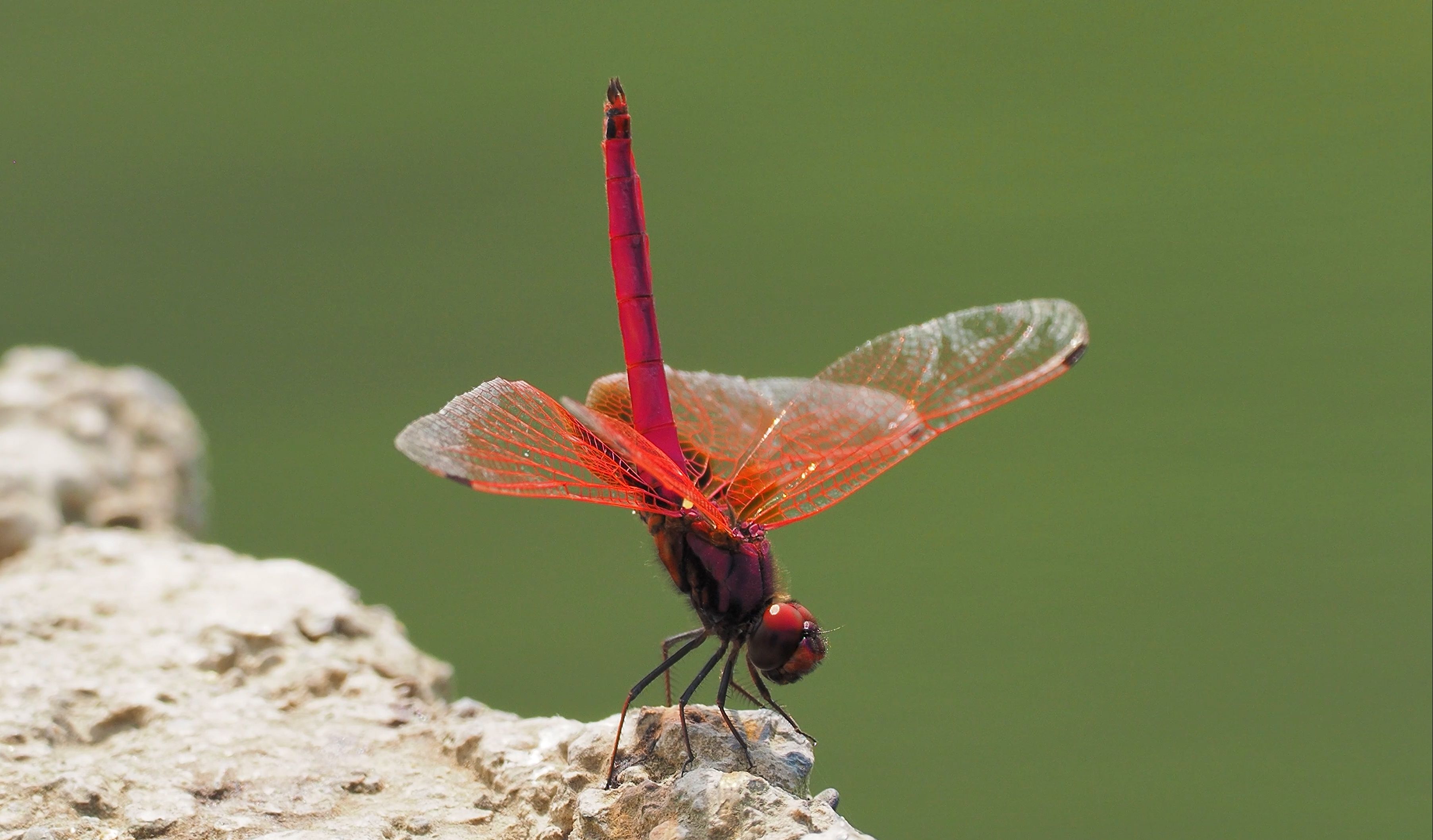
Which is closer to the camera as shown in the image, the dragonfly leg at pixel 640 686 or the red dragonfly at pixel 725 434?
the dragonfly leg at pixel 640 686

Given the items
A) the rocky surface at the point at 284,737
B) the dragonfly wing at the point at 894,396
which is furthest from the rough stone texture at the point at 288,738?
the dragonfly wing at the point at 894,396

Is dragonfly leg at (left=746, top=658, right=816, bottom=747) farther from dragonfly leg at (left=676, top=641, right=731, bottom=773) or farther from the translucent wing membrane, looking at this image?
the translucent wing membrane

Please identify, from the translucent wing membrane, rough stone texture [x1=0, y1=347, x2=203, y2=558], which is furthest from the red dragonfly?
rough stone texture [x1=0, y1=347, x2=203, y2=558]

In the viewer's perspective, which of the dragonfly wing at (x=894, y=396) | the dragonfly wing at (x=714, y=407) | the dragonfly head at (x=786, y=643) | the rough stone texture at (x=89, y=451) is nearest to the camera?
the dragonfly head at (x=786, y=643)

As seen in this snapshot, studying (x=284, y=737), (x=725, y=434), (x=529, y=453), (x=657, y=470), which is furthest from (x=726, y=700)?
(x=284, y=737)

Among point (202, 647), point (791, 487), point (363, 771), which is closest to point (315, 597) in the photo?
point (202, 647)

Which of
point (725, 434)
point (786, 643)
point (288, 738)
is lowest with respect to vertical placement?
point (288, 738)

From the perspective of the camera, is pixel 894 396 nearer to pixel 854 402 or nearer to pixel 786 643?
pixel 854 402

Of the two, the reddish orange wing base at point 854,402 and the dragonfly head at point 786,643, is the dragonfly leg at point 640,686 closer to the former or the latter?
the dragonfly head at point 786,643
